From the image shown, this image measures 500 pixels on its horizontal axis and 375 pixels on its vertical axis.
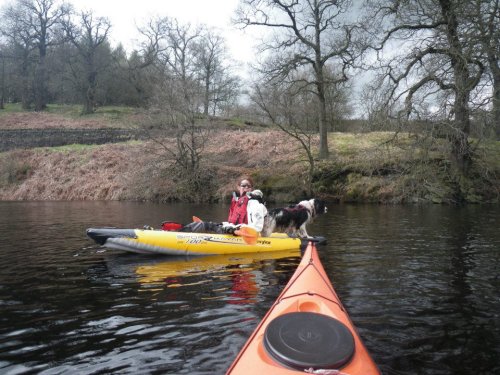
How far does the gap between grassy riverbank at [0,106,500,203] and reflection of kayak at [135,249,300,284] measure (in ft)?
31.6

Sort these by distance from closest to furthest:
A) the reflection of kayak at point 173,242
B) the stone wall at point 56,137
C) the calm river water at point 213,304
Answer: the calm river water at point 213,304
the reflection of kayak at point 173,242
the stone wall at point 56,137

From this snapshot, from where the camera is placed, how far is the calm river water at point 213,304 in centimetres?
415

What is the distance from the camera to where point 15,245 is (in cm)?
1058

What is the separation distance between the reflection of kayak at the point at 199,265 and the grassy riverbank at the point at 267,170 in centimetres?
965

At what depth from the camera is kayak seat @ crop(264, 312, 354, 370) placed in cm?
287

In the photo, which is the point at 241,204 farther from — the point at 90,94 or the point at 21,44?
the point at 21,44

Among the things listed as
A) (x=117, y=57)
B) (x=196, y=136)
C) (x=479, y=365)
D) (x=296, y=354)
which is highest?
(x=117, y=57)

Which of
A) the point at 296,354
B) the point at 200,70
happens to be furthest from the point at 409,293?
the point at 200,70

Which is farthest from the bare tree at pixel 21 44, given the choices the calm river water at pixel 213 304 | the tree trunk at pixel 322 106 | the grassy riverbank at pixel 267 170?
the calm river water at pixel 213 304

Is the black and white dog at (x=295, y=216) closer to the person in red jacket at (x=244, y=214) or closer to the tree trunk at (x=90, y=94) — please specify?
the person in red jacket at (x=244, y=214)

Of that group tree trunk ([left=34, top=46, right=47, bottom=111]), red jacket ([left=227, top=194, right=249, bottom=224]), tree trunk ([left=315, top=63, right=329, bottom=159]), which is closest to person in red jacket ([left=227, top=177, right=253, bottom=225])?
red jacket ([left=227, top=194, right=249, bottom=224])

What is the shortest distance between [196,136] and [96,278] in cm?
2008

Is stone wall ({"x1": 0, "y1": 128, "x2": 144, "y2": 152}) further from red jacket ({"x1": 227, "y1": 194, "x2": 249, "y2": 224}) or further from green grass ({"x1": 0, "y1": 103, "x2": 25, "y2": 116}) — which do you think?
red jacket ({"x1": 227, "y1": 194, "x2": 249, "y2": 224})

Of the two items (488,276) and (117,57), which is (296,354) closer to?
(488,276)
